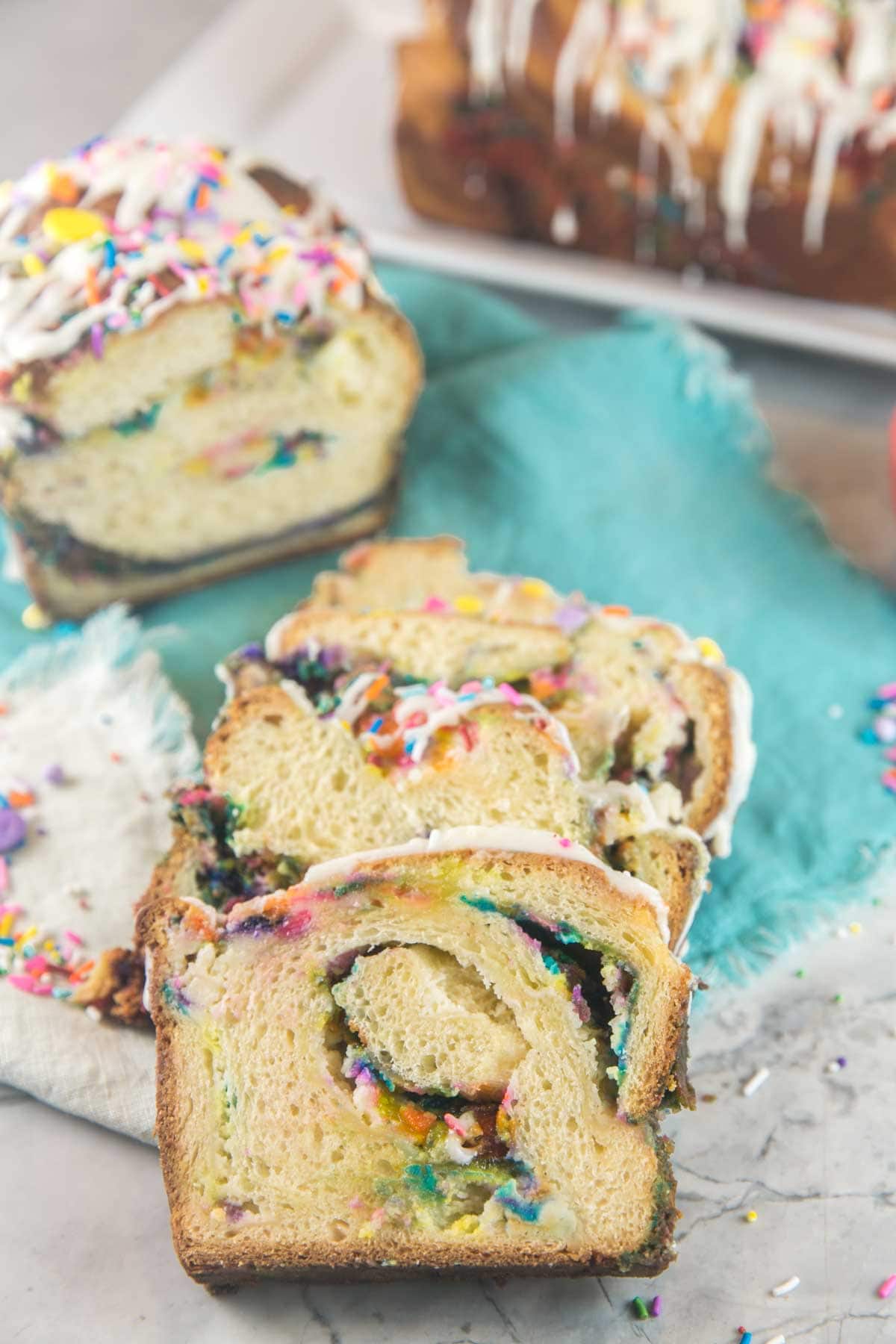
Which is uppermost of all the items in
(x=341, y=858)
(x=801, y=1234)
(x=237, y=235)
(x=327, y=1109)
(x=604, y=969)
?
(x=237, y=235)

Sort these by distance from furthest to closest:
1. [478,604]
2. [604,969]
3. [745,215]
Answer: [745,215] < [478,604] < [604,969]

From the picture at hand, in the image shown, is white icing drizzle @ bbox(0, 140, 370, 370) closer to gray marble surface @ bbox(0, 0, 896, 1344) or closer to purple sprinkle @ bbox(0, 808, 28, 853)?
purple sprinkle @ bbox(0, 808, 28, 853)

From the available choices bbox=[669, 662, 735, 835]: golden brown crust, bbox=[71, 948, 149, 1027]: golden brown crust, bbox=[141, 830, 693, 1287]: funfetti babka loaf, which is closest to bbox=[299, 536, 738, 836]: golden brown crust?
bbox=[669, 662, 735, 835]: golden brown crust

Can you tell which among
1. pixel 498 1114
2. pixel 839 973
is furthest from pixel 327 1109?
pixel 839 973

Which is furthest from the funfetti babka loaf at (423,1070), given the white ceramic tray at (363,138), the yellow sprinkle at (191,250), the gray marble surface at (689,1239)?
the white ceramic tray at (363,138)

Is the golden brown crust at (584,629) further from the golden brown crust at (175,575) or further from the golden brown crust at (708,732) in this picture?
the golden brown crust at (175,575)

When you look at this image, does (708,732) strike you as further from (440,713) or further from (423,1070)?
(423,1070)

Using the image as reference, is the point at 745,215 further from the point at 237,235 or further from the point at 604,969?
the point at 604,969
